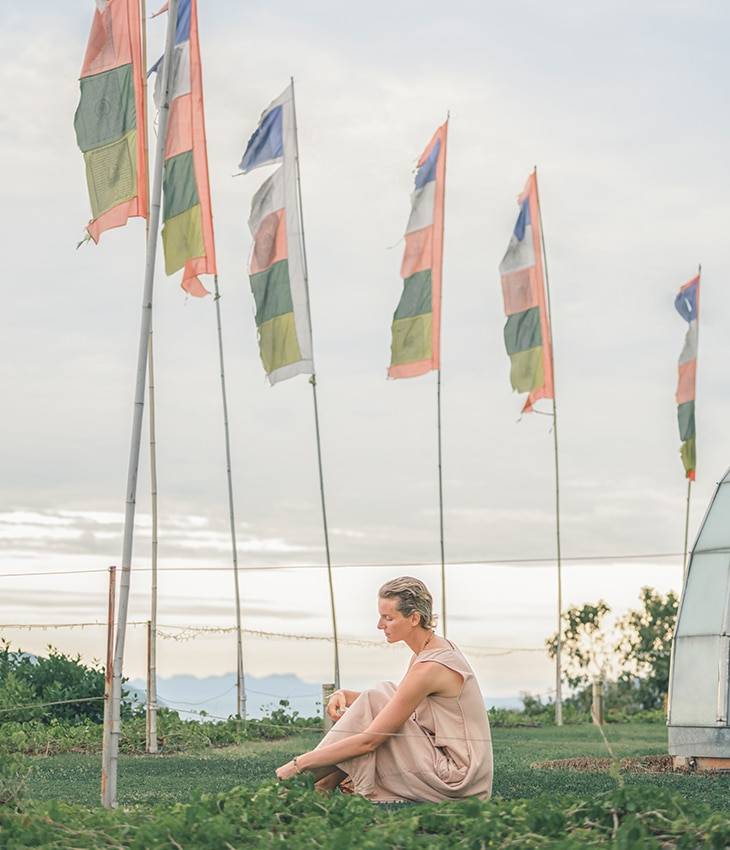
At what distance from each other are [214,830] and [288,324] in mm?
8373

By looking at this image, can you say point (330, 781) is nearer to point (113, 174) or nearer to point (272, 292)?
point (113, 174)

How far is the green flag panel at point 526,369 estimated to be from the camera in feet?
68.9

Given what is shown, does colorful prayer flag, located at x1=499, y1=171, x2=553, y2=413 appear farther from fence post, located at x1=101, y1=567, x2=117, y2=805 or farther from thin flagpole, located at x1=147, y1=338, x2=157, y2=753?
fence post, located at x1=101, y1=567, x2=117, y2=805

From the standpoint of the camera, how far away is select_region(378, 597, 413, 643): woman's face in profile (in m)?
7.25

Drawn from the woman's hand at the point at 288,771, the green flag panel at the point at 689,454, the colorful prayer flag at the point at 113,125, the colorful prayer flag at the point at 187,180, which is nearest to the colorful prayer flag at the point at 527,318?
the green flag panel at the point at 689,454

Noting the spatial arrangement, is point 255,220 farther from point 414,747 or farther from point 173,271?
point 414,747

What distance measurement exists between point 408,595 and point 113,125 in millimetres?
4883

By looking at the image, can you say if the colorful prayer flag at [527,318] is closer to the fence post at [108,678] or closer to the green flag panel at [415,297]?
the green flag panel at [415,297]

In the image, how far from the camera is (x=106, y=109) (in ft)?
33.6

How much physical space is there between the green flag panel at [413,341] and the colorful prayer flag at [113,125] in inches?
351

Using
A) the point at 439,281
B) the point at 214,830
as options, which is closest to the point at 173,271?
the point at 214,830

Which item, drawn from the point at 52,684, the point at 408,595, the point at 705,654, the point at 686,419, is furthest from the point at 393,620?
the point at 686,419

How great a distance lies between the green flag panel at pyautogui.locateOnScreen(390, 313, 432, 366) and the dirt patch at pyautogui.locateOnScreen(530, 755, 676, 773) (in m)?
7.04

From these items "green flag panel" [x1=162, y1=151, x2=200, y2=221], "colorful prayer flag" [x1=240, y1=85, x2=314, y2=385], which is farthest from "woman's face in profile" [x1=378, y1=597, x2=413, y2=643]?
"colorful prayer flag" [x1=240, y1=85, x2=314, y2=385]
